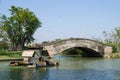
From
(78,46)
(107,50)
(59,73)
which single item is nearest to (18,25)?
(78,46)

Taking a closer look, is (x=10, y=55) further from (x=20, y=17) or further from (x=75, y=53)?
(x=75, y=53)

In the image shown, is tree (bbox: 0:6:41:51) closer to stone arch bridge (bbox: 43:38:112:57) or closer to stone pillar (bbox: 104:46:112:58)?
stone arch bridge (bbox: 43:38:112:57)

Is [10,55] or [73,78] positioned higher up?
[10,55]

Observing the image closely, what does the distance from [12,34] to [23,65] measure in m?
29.2

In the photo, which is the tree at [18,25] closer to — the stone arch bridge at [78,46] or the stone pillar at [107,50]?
the stone arch bridge at [78,46]

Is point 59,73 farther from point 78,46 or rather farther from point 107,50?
point 107,50

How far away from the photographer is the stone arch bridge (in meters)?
69.8

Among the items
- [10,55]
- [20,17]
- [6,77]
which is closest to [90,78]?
[6,77]

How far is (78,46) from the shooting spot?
236ft

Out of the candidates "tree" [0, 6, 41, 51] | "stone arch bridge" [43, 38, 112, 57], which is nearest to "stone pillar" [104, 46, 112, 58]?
"stone arch bridge" [43, 38, 112, 57]

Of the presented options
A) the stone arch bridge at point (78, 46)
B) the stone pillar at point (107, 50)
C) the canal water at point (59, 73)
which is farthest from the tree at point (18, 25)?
the canal water at point (59, 73)

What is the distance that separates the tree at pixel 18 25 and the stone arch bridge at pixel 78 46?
25.0 ft

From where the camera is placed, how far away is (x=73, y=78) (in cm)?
3328

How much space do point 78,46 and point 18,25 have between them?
520 inches
